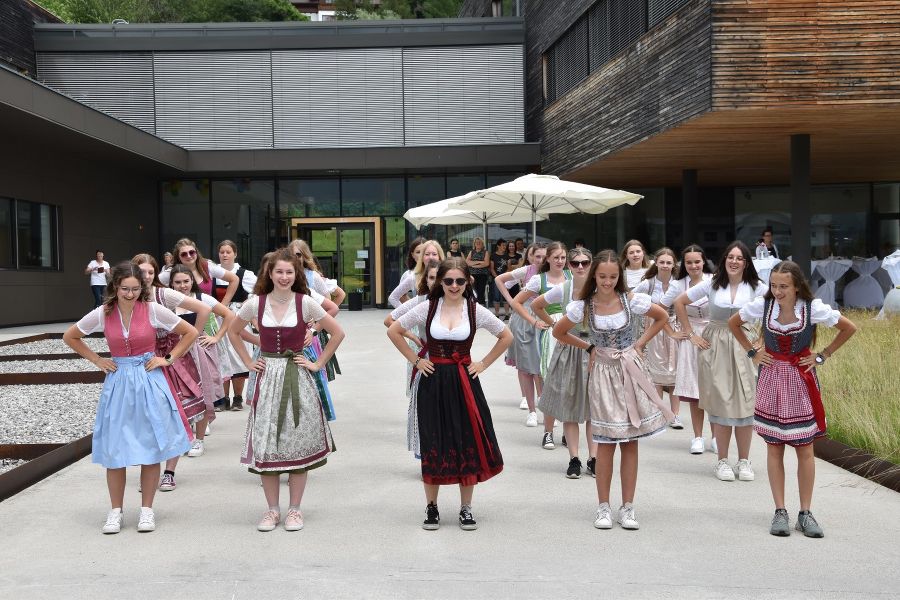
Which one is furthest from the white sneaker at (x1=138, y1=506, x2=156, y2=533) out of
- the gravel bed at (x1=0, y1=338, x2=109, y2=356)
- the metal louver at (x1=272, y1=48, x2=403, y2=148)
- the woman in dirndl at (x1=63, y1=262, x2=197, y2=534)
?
the metal louver at (x1=272, y1=48, x2=403, y2=148)

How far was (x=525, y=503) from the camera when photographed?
6.34 metres

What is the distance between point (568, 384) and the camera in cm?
691

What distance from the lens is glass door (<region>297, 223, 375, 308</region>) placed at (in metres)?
30.1

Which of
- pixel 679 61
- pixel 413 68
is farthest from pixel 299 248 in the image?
pixel 413 68

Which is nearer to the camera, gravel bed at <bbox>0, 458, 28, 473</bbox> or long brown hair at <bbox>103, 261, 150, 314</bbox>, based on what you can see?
long brown hair at <bbox>103, 261, 150, 314</bbox>

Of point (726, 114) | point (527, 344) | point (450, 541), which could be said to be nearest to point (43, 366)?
point (527, 344)

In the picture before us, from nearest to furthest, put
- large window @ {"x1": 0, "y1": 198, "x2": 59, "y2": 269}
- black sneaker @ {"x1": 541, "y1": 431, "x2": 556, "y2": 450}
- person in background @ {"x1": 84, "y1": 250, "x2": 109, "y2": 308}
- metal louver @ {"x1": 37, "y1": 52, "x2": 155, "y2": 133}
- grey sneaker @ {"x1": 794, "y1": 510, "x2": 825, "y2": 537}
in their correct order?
1. grey sneaker @ {"x1": 794, "y1": 510, "x2": 825, "y2": 537}
2. black sneaker @ {"x1": 541, "y1": 431, "x2": 556, "y2": 450}
3. large window @ {"x1": 0, "y1": 198, "x2": 59, "y2": 269}
4. person in background @ {"x1": 84, "y1": 250, "x2": 109, "y2": 308}
5. metal louver @ {"x1": 37, "y1": 52, "x2": 155, "y2": 133}

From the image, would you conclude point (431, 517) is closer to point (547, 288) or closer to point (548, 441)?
point (548, 441)

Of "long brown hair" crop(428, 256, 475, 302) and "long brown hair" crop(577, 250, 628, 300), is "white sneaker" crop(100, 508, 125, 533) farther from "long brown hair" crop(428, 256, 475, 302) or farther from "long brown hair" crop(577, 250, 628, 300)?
"long brown hair" crop(577, 250, 628, 300)

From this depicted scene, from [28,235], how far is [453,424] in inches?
843

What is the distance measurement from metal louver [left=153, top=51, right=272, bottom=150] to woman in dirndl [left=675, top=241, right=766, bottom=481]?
23.6 meters

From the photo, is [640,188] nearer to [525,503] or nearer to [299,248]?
[299,248]

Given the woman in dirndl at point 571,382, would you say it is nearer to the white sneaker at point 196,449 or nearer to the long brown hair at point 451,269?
the long brown hair at point 451,269

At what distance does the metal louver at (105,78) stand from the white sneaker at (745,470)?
25.1 metres
